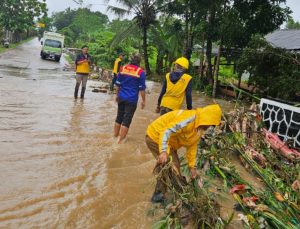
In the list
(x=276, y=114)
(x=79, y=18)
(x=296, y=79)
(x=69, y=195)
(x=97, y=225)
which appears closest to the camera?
(x=97, y=225)

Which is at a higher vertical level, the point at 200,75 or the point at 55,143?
the point at 200,75

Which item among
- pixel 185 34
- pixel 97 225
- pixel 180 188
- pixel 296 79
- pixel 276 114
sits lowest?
pixel 97 225

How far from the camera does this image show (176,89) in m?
6.41

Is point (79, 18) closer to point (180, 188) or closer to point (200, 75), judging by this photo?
point (200, 75)

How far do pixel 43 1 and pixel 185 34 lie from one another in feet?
113

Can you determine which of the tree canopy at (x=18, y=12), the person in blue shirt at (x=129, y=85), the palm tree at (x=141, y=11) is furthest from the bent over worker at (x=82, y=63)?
the tree canopy at (x=18, y=12)

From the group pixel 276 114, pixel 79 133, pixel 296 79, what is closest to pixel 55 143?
pixel 79 133

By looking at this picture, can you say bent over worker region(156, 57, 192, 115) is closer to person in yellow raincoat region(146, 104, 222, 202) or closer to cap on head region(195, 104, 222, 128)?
person in yellow raincoat region(146, 104, 222, 202)

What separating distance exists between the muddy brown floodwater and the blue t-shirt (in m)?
0.91

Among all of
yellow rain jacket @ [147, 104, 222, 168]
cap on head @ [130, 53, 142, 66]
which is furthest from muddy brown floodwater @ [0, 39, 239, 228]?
cap on head @ [130, 53, 142, 66]

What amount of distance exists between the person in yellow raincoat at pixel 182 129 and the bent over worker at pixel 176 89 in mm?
1997

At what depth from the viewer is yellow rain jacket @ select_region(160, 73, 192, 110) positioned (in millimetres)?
6324

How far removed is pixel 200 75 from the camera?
22203 mm

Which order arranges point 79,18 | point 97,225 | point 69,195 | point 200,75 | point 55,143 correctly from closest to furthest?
point 97,225 → point 69,195 → point 55,143 → point 200,75 → point 79,18
